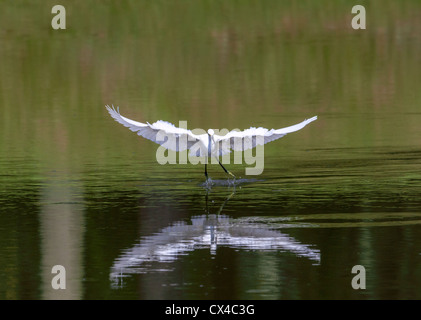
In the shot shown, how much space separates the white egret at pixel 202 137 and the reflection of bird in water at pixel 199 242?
314cm

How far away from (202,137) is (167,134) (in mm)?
573

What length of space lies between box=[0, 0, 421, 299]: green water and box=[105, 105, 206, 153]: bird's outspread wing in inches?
24.9

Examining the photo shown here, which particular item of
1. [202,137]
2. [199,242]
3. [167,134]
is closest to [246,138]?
[202,137]

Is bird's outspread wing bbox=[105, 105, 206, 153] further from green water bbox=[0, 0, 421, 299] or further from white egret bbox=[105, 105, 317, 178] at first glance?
green water bbox=[0, 0, 421, 299]

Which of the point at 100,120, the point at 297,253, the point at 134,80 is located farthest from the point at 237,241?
the point at 134,80

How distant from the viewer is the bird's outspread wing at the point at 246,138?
19.5 meters

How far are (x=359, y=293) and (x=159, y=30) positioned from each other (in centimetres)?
4089

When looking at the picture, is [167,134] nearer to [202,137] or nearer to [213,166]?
[202,137]

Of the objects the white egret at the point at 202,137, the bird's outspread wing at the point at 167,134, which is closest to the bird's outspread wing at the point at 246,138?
the white egret at the point at 202,137

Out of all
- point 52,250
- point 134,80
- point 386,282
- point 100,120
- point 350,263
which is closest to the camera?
point 386,282

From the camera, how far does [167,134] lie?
64.7 ft

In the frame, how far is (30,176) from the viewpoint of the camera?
21.0m

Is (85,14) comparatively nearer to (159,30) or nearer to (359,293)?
(159,30)

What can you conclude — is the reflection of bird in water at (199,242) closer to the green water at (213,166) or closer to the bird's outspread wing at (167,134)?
the green water at (213,166)
